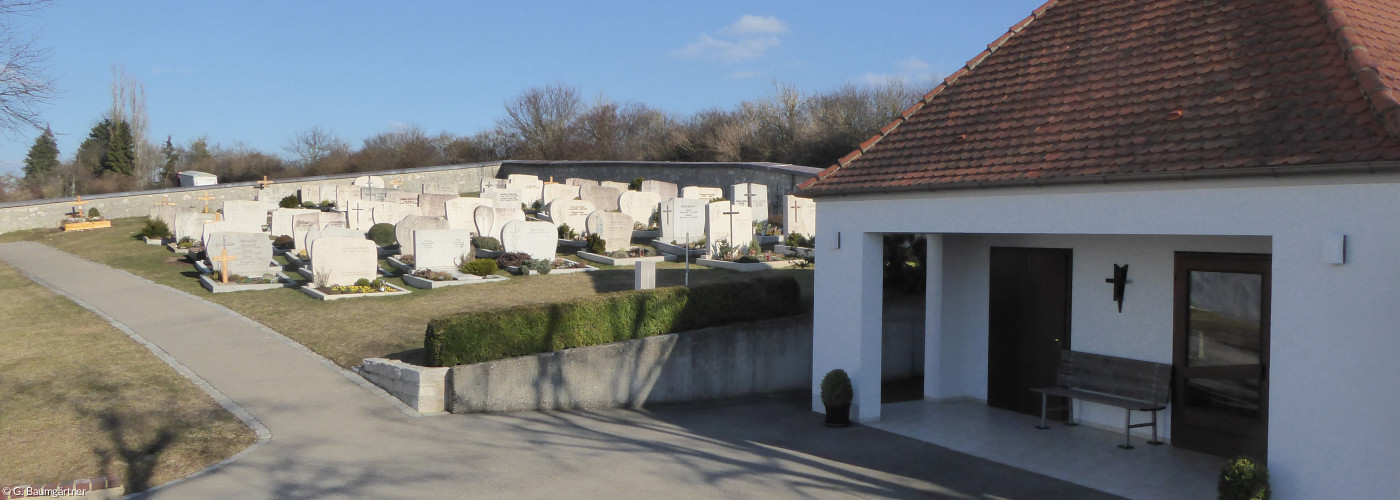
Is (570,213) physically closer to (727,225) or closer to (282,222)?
(727,225)

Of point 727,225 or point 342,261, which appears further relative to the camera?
point 727,225

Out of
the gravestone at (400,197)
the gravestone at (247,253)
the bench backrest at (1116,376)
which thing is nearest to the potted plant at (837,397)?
the bench backrest at (1116,376)

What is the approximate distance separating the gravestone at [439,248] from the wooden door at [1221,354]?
49.2ft

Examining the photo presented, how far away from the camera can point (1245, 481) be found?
678 cm

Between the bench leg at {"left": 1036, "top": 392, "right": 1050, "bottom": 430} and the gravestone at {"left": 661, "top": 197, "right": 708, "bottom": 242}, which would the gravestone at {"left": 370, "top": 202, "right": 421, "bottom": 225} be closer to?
the gravestone at {"left": 661, "top": 197, "right": 708, "bottom": 242}

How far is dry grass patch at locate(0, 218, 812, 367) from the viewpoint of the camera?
13609 mm

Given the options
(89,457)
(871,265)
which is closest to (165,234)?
(89,457)

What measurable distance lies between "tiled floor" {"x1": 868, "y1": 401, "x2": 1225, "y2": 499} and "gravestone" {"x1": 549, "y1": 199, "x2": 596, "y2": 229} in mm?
16729

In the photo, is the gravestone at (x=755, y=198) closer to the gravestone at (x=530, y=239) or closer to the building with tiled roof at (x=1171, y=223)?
the gravestone at (x=530, y=239)

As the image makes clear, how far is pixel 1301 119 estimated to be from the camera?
7066mm

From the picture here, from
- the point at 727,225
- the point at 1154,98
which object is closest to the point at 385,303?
the point at 727,225

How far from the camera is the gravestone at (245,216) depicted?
87.8 ft

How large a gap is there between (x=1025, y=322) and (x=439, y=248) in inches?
515

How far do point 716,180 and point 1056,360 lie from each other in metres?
27.6
